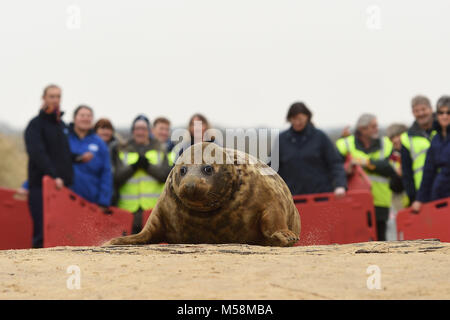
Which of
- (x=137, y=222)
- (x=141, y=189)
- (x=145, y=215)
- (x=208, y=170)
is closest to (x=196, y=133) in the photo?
(x=141, y=189)

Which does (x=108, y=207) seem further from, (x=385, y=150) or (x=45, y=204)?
(x=385, y=150)

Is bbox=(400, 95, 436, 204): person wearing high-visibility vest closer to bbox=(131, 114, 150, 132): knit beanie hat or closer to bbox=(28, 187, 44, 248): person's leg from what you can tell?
bbox=(131, 114, 150, 132): knit beanie hat

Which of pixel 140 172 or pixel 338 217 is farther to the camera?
pixel 140 172

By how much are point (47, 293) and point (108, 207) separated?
4.68m

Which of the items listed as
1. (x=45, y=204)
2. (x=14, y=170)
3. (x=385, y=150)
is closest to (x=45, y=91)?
(x=45, y=204)

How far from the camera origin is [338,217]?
780 centimetres

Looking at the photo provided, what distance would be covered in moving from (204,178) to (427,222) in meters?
2.95

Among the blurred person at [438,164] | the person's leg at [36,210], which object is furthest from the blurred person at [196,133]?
the blurred person at [438,164]

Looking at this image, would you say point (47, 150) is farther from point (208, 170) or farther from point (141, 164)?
point (208, 170)

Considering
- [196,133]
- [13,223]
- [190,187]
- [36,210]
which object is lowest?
[13,223]

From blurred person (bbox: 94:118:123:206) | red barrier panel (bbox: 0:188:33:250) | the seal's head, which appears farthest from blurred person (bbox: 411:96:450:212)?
red barrier panel (bbox: 0:188:33:250)

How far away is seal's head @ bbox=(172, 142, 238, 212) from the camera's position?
214 inches

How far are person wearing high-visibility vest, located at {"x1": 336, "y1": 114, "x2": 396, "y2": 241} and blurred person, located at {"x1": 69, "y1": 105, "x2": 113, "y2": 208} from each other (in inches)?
115

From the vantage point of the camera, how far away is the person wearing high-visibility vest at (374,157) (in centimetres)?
853
